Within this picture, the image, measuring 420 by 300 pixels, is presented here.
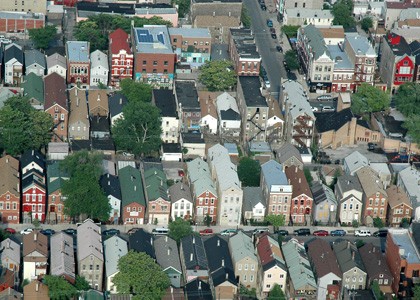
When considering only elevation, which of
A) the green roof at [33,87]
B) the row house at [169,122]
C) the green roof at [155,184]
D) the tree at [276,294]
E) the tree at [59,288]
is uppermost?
the green roof at [33,87]

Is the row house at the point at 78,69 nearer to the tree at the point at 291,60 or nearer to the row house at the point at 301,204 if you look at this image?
the tree at the point at 291,60

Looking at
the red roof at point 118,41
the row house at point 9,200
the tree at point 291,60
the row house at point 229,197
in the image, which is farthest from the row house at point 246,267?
the tree at point 291,60

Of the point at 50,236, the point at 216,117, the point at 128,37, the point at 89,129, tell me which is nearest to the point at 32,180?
the point at 50,236

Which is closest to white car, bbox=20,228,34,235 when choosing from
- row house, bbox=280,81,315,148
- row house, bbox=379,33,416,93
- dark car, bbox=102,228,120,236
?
dark car, bbox=102,228,120,236

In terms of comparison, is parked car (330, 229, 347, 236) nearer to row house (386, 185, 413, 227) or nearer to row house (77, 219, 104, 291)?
row house (386, 185, 413, 227)

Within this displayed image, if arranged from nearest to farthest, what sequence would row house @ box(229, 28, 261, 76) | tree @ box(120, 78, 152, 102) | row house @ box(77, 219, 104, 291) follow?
1. row house @ box(77, 219, 104, 291)
2. tree @ box(120, 78, 152, 102)
3. row house @ box(229, 28, 261, 76)

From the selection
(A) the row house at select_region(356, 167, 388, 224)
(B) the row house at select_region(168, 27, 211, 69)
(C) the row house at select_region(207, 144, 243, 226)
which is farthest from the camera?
(B) the row house at select_region(168, 27, 211, 69)
